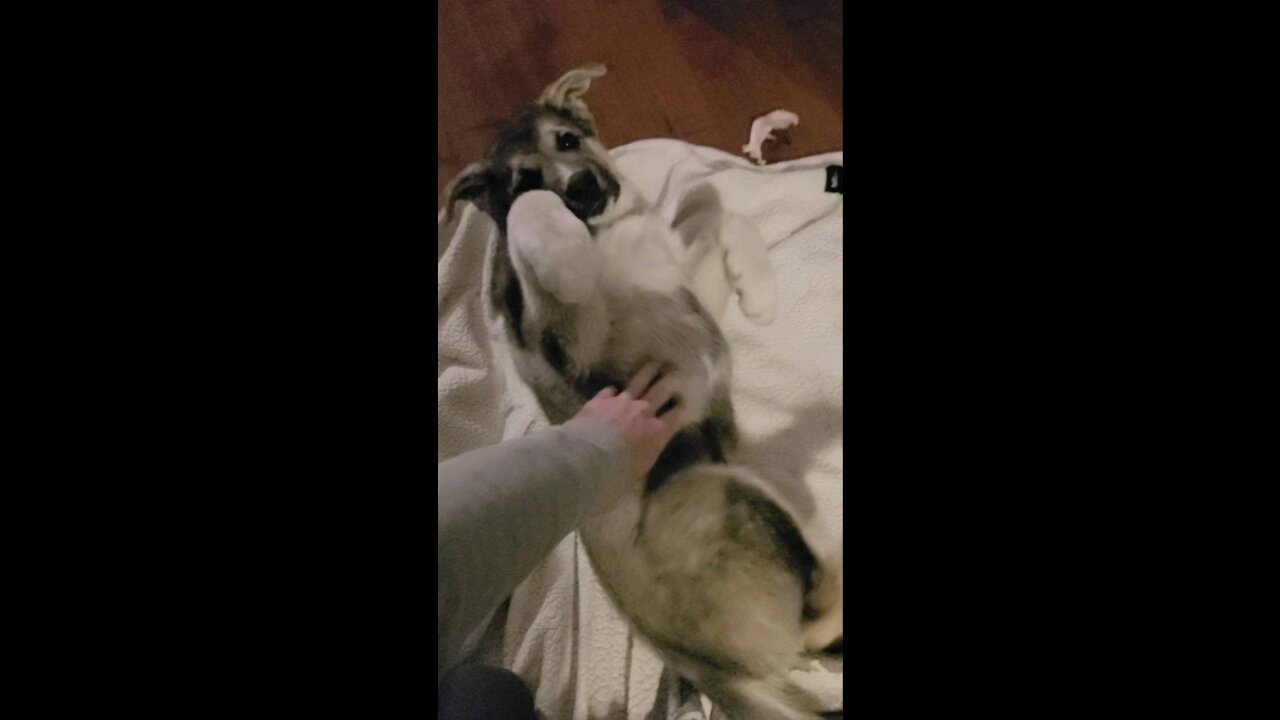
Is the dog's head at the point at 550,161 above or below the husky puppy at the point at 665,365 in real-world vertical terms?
above

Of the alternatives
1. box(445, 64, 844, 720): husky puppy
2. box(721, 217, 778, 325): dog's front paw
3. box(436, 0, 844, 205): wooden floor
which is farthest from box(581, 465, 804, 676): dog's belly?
box(436, 0, 844, 205): wooden floor

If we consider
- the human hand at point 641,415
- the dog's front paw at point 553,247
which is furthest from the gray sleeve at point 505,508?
the dog's front paw at point 553,247

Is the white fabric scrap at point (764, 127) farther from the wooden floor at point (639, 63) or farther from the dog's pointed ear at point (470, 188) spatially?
the dog's pointed ear at point (470, 188)

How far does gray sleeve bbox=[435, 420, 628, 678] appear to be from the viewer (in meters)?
0.94

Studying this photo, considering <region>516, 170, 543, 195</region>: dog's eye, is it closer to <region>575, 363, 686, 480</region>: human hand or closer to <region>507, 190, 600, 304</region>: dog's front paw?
<region>507, 190, 600, 304</region>: dog's front paw

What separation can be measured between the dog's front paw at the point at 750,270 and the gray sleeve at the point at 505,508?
253 millimetres

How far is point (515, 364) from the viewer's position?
108 centimetres

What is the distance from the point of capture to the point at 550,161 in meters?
1.11

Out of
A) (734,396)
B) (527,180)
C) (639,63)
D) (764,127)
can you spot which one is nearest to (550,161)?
(527,180)

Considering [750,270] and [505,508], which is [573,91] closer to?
[750,270]

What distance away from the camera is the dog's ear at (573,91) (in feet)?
3.66
